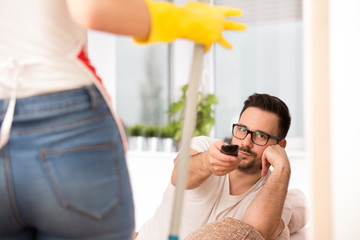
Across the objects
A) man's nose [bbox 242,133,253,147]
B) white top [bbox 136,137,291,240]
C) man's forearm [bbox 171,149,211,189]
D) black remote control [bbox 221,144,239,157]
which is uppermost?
man's nose [bbox 242,133,253,147]

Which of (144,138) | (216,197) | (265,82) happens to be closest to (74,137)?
(216,197)

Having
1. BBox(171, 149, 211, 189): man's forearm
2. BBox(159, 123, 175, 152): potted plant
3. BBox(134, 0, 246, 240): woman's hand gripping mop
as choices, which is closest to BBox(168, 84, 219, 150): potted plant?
BBox(159, 123, 175, 152): potted plant

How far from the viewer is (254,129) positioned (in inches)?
77.7

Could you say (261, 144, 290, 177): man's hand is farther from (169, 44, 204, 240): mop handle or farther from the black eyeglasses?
(169, 44, 204, 240): mop handle

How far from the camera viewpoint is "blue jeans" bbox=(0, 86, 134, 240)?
1.89 ft

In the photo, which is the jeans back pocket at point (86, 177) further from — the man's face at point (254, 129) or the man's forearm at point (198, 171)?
the man's face at point (254, 129)

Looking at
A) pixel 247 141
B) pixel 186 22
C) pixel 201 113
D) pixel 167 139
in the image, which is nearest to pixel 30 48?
pixel 186 22

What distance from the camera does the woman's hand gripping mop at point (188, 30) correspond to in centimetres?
66

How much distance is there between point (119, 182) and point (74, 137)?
0.30 feet

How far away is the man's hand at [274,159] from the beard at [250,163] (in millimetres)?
76

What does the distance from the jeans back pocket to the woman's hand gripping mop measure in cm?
19

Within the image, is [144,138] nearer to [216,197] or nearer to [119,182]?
[216,197]

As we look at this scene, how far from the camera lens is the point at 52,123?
585mm

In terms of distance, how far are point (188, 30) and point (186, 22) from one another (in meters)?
0.01
